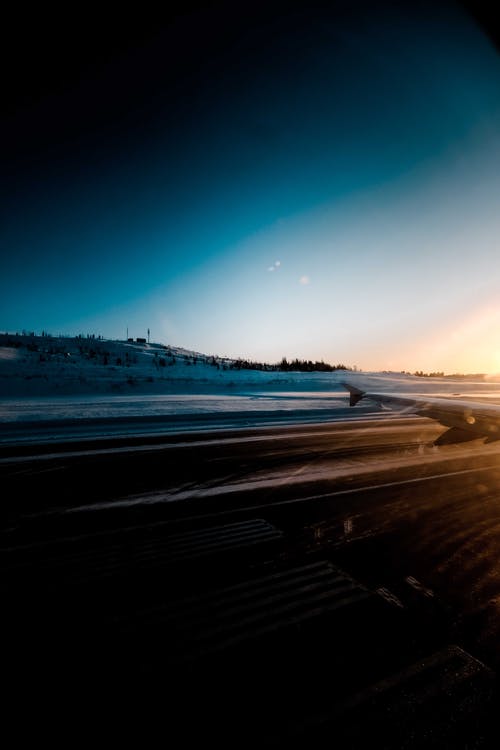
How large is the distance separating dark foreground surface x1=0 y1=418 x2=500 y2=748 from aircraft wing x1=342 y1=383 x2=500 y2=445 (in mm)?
2153

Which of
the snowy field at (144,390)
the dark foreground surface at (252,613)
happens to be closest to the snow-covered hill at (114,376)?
the snowy field at (144,390)

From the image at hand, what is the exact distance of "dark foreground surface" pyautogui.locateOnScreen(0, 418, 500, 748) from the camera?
6.19 feet

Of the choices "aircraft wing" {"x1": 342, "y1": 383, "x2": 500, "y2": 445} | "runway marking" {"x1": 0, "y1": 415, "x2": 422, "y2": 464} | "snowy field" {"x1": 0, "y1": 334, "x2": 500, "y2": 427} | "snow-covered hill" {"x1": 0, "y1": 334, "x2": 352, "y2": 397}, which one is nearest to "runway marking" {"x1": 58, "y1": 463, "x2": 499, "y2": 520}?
"aircraft wing" {"x1": 342, "y1": 383, "x2": 500, "y2": 445}

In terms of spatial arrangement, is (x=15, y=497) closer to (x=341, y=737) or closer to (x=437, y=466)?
(x=341, y=737)

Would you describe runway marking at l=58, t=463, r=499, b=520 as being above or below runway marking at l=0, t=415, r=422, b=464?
below

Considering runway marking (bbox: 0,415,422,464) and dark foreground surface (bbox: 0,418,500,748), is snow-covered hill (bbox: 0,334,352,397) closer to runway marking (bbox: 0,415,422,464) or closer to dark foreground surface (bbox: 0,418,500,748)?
runway marking (bbox: 0,415,422,464)

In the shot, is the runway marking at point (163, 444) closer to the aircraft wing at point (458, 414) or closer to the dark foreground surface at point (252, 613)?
the dark foreground surface at point (252, 613)


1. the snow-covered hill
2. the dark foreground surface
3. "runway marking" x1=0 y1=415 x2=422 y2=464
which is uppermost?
the snow-covered hill

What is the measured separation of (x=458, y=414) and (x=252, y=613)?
7.32 meters

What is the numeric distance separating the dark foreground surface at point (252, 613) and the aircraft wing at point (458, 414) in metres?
2.15

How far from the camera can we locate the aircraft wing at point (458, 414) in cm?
750

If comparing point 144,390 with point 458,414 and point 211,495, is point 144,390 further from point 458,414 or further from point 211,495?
point 458,414

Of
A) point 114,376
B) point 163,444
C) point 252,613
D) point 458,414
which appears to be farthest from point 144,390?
point 252,613

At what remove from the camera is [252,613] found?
9.00ft
